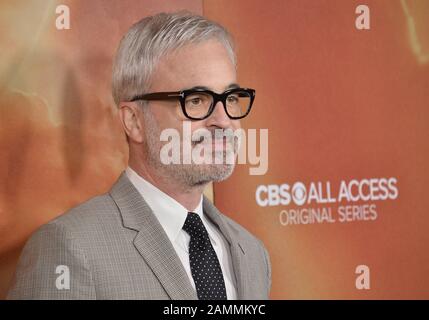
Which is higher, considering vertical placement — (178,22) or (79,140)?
(178,22)

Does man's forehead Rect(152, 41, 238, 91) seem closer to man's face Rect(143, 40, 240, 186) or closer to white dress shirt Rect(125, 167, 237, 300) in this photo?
man's face Rect(143, 40, 240, 186)

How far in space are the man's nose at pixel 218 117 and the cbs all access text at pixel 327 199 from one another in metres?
0.66

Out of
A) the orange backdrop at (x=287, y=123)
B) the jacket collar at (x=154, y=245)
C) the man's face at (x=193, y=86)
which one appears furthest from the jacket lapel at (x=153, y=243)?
the orange backdrop at (x=287, y=123)

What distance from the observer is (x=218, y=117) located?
1.68 metres

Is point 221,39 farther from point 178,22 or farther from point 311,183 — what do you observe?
point 311,183

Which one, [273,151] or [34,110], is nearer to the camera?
[34,110]

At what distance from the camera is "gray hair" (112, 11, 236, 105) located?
1.69 m

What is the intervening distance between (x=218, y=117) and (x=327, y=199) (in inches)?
32.9

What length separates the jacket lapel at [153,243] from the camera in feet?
5.22

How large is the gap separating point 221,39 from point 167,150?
324mm

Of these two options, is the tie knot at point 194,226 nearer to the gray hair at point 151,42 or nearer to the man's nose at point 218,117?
the man's nose at point 218,117

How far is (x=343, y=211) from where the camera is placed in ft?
7.91
